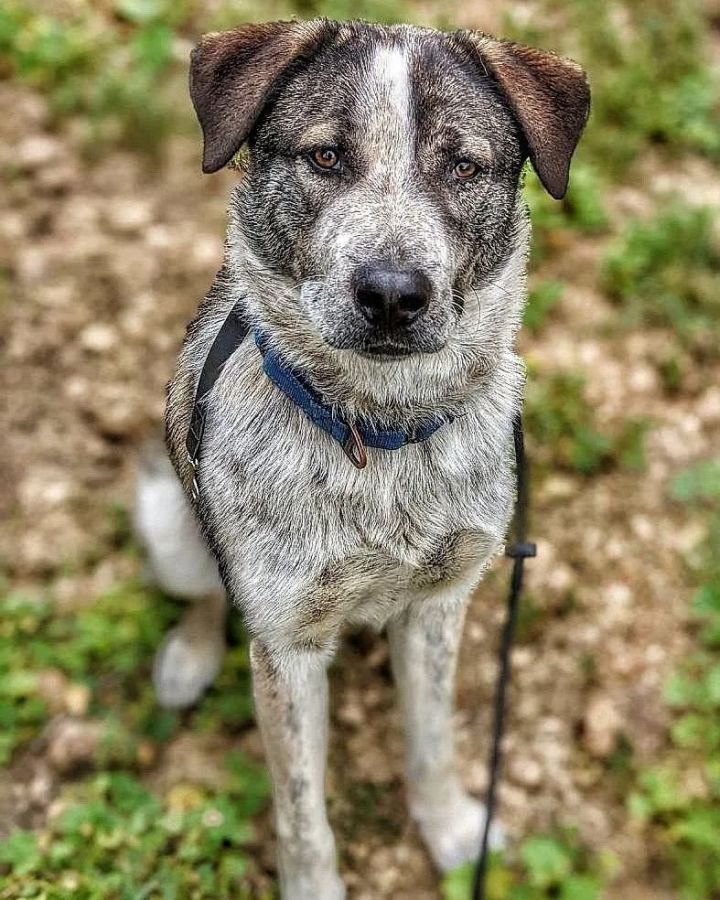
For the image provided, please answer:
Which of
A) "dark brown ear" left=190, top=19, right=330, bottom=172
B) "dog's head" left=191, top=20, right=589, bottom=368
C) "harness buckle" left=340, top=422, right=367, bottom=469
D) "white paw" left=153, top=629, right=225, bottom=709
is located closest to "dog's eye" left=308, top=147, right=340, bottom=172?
"dog's head" left=191, top=20, right=589, bottom=368

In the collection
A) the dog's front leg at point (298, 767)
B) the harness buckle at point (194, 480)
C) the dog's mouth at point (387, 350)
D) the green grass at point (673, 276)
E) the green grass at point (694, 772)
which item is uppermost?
the dog's mouth at point (387, 350)

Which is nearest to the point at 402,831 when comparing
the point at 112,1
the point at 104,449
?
the point at 104,449

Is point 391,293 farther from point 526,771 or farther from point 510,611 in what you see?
point 526,771

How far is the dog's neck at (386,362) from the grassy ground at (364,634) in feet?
4.76

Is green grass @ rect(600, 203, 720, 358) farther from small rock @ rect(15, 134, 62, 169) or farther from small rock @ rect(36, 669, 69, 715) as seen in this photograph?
small rock @ rect(36, 669, 69, 715)

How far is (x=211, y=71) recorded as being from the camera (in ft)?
8.08

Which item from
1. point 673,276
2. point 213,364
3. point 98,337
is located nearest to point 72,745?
point 213,364

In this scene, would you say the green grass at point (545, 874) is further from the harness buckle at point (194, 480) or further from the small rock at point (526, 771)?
the harness buckle at point (194, 480)

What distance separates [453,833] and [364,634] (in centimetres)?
80

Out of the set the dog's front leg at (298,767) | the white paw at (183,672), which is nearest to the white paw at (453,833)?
the dog's front leg at (298,767)

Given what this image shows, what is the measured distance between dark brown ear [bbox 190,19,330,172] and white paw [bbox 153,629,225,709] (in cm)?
185

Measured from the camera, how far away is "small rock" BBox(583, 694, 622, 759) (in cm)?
359

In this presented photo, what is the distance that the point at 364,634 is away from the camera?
3834mm

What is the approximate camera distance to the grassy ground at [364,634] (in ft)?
11.0
